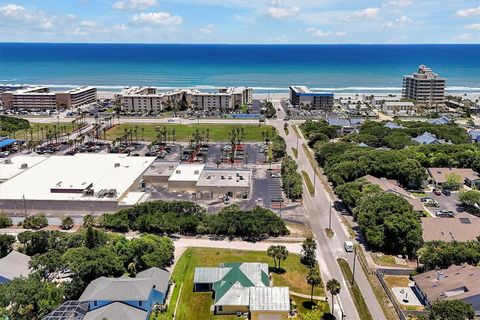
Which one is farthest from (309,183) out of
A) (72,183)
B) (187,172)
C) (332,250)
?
(72,183)

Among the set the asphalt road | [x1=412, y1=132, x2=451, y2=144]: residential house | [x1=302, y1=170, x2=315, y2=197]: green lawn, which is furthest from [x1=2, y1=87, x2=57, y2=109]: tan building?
[x1=412, y1=132, x2=451, y2=144]: residential house

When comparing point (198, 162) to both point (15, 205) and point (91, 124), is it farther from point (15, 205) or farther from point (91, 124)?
point (91, 124)

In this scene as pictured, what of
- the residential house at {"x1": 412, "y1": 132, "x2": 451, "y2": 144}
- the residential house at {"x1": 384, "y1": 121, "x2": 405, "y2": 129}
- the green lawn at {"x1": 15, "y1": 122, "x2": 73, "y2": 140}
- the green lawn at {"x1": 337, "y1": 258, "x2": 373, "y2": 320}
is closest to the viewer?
the green lawn at {"x1": 337, "y1": 258, "x2": 373, "y2": 320}

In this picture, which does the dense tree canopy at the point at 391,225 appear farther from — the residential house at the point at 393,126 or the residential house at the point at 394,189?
the residential house at the point at 393,126

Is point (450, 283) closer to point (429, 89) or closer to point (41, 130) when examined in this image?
point (41, 130)

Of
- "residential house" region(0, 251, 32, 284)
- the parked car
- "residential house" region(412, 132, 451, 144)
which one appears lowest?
the parked car

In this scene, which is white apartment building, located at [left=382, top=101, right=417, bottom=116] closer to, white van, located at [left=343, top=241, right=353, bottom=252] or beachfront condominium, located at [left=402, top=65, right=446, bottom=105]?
beachfront condominium, located at [left=402, top=65, right=446, bottom=105]

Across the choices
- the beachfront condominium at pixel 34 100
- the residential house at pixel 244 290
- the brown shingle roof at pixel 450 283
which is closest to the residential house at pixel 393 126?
the brown shingle roof at pixel 450 283

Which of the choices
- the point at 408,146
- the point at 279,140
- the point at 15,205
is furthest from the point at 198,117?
the point at 15,205
